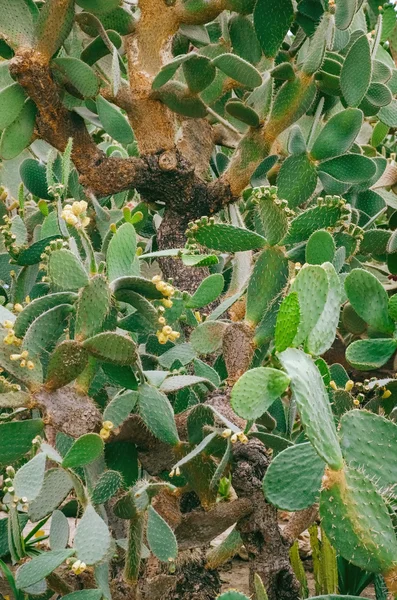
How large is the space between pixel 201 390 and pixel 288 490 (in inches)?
23.9

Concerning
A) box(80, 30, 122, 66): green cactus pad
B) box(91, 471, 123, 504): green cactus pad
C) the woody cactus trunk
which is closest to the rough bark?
the woody cactus trunk

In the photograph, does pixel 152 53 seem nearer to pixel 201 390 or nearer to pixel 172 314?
pixel 172 314

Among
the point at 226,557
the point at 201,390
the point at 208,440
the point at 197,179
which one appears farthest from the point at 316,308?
the point at 226,557

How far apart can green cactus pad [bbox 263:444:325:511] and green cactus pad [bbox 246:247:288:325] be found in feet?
1.44

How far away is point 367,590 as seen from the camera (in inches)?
98.0

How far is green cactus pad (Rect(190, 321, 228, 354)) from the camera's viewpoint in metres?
1.56

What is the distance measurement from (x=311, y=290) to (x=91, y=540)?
20.5 inches

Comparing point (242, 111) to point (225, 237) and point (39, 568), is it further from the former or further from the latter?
point (39, 568)

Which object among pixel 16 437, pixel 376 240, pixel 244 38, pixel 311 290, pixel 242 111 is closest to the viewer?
pixel 311 290

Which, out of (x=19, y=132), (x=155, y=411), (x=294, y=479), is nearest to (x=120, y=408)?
(x=155, y=411)

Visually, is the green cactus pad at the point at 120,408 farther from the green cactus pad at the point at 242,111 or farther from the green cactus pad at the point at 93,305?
the green cactus pad at the point at 242,111

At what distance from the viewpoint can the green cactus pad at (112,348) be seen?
1.22 metres

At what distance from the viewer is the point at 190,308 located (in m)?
1.56

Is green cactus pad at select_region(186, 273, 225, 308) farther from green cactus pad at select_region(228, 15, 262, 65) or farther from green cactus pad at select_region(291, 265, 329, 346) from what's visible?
green cactus pad at select_region(228, 15, 262, 65)
